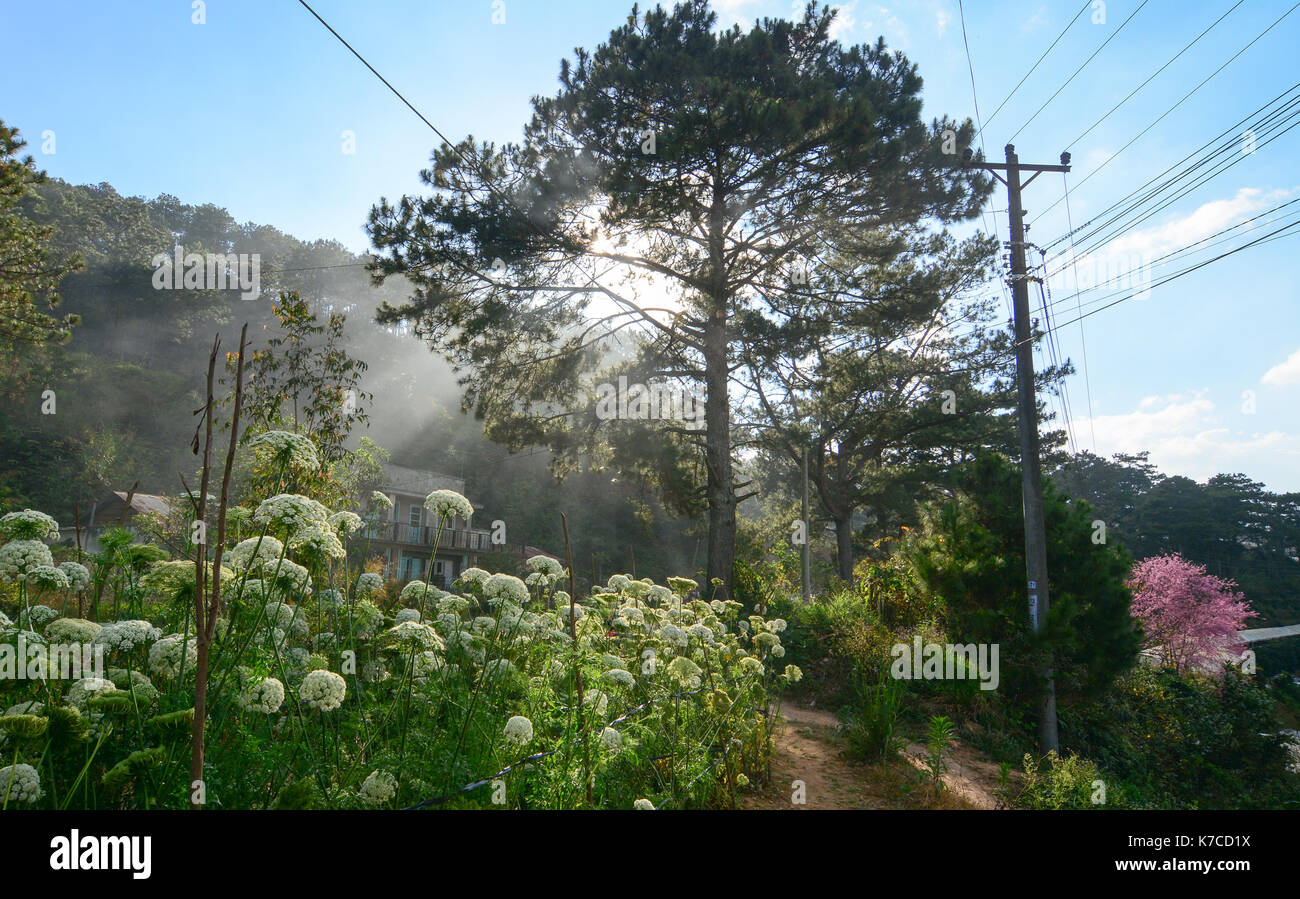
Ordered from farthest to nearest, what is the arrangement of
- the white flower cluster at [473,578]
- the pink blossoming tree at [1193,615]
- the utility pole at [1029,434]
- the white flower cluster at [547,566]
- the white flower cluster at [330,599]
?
the pink blossoming tree at [1193,615], the utility pole at [1029,434], the white flower cluster at [547,566], the white flower cluster at [473,578], the white flower cluster at [330,599]

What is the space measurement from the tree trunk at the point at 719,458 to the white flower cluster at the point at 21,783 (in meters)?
12.1

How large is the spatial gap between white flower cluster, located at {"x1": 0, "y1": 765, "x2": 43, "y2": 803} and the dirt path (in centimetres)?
400

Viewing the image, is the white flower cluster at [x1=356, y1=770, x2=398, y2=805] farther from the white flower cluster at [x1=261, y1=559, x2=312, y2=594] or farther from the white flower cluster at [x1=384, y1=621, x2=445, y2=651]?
the white flower cluster at [x1=261, y1=559, x2=312, y2=594]

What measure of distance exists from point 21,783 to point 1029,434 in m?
10.4

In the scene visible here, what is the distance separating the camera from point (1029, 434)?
9516mm

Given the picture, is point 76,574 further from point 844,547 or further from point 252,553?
point 844,547

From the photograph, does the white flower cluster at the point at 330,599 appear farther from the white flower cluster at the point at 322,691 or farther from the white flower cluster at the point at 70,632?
the white flower cluster at the point at 70,632

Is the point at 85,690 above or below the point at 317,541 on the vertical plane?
below

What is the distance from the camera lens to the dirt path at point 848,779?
5332 mm

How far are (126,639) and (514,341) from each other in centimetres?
1248

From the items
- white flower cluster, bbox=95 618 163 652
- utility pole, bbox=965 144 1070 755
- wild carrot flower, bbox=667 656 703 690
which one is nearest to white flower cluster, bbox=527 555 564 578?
wild carrot flower, bbox=667 656 703 690
